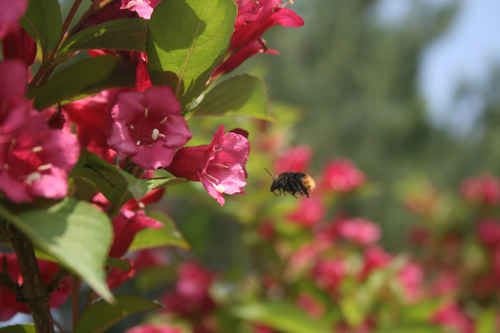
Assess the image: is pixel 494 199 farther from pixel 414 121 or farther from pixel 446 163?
pixel 414 121

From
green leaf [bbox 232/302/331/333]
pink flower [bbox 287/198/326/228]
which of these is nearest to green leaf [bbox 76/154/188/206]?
green leaf [bbox 232/302/331/333]

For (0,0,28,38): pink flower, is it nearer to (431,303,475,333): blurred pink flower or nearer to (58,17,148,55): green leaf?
(58,17,148,55): green leaf

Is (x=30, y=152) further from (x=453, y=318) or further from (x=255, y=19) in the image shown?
(x=453, y=318)

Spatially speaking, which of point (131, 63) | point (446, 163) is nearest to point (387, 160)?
point (446, 163)

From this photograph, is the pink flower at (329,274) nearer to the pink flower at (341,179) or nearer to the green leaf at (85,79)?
the pink flower at (341,179)

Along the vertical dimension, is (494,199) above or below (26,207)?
above

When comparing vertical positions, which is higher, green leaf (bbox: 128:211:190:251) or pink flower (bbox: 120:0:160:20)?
pink flower (bbox: 120:0:160:20)
